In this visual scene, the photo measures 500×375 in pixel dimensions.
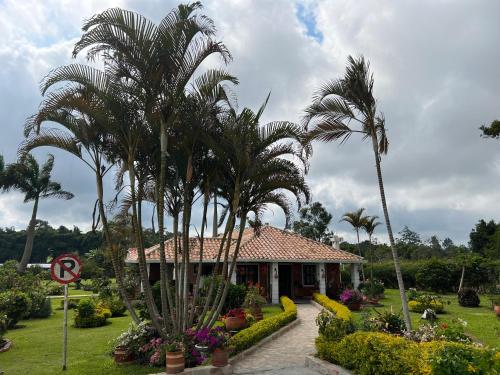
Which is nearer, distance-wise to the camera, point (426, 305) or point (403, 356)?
point (403, 356)

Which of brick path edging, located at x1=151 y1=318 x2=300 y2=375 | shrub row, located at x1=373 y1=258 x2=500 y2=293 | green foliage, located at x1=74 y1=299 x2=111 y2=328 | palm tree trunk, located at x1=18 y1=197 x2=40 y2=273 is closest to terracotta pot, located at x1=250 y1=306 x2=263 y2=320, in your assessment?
brick path edging, located at x1=151 y1=318 x2=300 y2=375

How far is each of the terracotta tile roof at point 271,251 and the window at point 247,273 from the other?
1.03 m

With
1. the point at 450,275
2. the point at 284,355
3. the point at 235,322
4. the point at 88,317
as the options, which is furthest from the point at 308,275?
the point at 284,355

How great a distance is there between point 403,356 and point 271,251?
1783 cm

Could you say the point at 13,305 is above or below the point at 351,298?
above

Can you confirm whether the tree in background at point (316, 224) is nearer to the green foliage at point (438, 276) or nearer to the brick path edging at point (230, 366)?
the green foliage at point (438, 276)

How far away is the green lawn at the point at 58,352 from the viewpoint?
328 inches

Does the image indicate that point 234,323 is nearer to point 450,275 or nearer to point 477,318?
point 477,318

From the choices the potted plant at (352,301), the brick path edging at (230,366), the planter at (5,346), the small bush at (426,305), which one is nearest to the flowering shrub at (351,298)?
the potted plant at (352,301)

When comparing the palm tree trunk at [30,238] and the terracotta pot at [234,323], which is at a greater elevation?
the palm tree trunk at [30,238]

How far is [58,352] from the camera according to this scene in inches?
418

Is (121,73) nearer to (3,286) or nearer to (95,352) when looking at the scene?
(95,352)

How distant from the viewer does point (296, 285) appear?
2472 centimetres

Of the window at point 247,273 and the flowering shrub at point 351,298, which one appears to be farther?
the window at point 247,273
